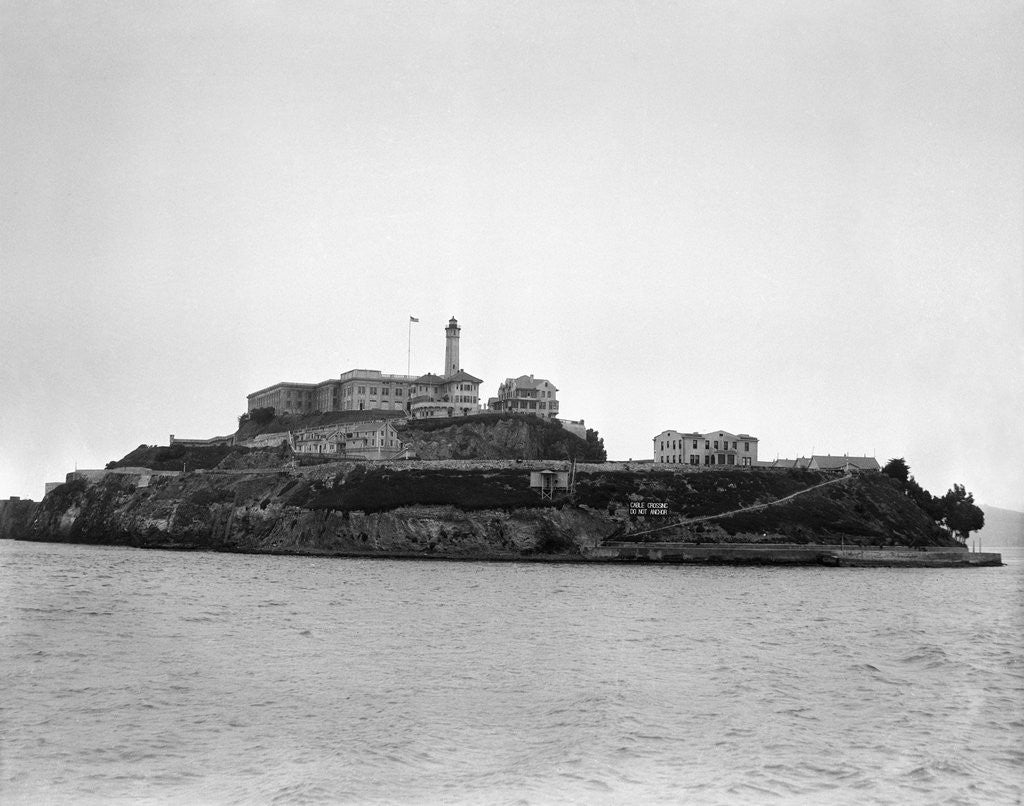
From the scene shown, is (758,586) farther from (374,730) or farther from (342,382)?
(342,382)

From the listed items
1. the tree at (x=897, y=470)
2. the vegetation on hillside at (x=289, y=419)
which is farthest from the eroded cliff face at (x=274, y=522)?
the tree at (x=897, y=470)

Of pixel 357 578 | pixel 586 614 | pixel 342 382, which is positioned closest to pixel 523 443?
pixel 342 382

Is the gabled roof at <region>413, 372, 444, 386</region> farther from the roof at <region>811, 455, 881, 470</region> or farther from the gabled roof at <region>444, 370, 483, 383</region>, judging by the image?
the roof at <region>811, 455, 881, 470</region>

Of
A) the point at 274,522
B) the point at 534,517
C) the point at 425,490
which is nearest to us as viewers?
the point at 534,517

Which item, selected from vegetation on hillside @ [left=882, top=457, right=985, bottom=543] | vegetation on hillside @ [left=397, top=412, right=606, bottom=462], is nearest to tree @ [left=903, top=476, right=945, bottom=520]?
vegetation on hillside @ [left=882, top=457, right=985, bottom=543]

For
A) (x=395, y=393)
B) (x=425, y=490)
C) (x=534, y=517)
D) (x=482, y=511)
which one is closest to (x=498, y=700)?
(x=534, y=517)

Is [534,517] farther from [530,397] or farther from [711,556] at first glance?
[530,397]
